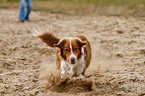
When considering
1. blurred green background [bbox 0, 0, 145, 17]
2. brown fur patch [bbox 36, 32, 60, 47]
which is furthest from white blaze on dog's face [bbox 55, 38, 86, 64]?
blurred green background [bbox 0, 0, 145, 17]

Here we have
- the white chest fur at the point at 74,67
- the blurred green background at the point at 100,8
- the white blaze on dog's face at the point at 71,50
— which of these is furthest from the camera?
the blurred green background at the point at 100,8

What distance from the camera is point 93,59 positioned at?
6.24m

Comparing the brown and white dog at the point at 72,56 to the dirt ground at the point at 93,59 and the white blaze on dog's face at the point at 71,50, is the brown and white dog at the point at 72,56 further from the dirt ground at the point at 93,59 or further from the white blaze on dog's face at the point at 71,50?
the dirt ground at the point at 93,59

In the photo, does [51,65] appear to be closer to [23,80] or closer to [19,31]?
[23,80]

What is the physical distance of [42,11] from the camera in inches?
585

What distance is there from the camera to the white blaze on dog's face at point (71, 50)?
387cm

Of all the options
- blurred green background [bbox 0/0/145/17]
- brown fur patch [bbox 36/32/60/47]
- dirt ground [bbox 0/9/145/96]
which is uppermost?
blurred green background [bbox 0/0/145/17]

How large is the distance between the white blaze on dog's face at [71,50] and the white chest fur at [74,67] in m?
0.12

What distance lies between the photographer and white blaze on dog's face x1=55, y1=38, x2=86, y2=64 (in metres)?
3.87

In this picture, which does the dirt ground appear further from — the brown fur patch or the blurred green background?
the blurred green background

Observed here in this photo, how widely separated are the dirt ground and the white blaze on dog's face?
23.2 inches

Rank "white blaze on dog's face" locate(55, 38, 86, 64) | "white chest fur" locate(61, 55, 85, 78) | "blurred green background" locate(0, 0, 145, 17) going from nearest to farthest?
"white blaze on dog's face" locate(55, 38, 86, 64) → "white chest fur" locate(61, 55, 85, 78) → "blurred green background" locate(0, 0, 145, 17)

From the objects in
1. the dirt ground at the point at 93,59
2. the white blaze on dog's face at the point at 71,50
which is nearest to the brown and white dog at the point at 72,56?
the white blaze on dog's face at the point at 71,50

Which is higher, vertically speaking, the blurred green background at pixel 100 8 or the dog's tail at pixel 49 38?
the blurred green background at pixel 100 8
